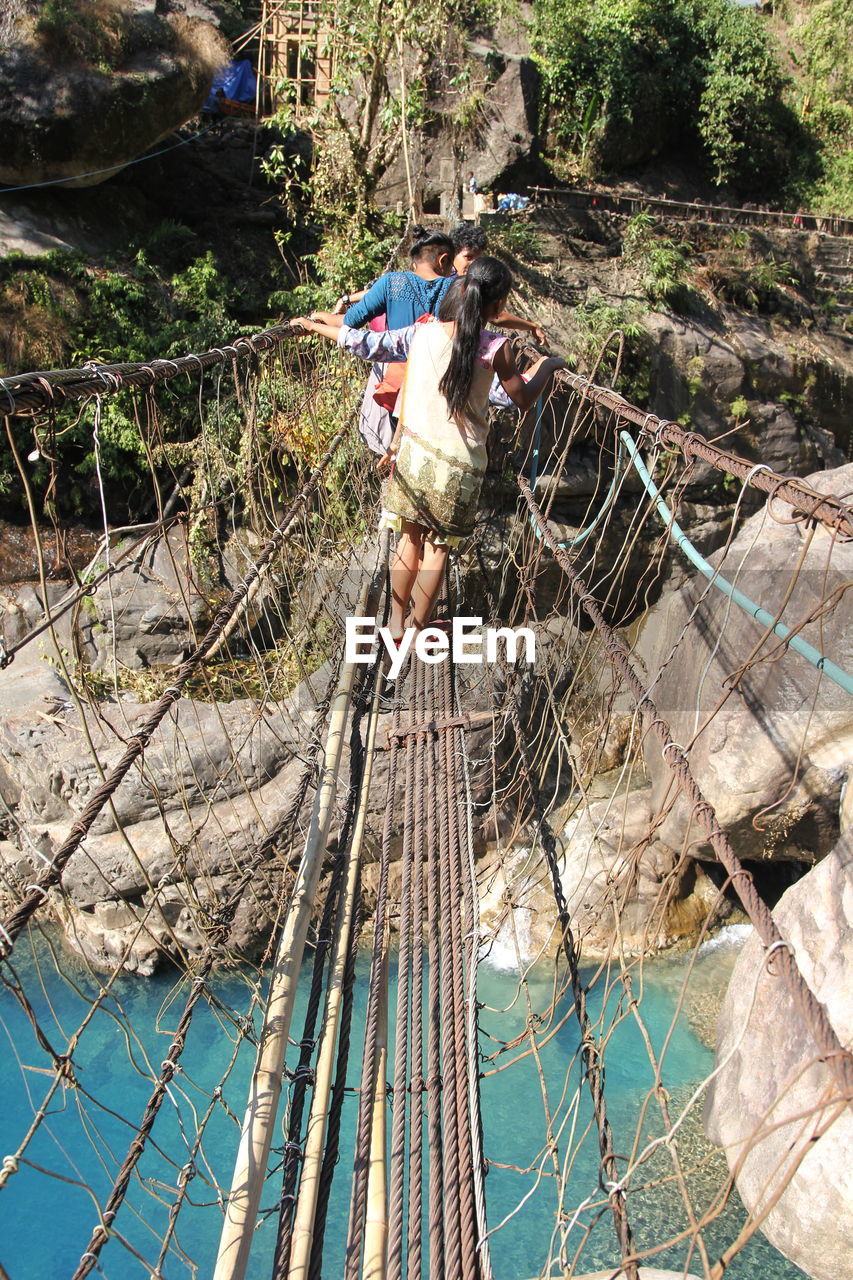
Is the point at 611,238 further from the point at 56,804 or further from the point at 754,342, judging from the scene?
the point at 56,804

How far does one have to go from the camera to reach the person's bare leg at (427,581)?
2.49 metres

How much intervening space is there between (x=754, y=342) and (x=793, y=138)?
5226 millimetres

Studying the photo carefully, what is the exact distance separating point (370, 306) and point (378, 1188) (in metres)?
2.16

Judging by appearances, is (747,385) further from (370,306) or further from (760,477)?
(760,477)

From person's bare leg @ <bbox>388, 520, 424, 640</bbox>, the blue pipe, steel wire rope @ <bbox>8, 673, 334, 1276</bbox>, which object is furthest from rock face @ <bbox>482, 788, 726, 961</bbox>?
steel wire rope @ <bbox>8, 673, 334, 1276</bbox>

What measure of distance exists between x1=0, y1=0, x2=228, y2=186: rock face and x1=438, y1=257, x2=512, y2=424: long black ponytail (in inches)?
209

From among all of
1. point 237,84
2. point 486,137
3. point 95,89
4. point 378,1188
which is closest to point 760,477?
point 378,1188

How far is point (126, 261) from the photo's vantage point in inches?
237

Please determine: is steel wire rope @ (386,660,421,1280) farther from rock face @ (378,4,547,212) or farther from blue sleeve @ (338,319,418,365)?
rock face @ (378,4,547,212)

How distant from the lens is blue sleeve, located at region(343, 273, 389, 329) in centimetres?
252

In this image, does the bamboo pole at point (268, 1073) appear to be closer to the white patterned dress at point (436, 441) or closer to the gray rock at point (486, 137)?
the white patterned dress at point (436, 441)

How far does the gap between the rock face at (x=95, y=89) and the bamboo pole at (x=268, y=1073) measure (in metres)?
5.98

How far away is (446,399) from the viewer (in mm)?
2168

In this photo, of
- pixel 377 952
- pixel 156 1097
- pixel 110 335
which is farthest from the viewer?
pixel 110 335
